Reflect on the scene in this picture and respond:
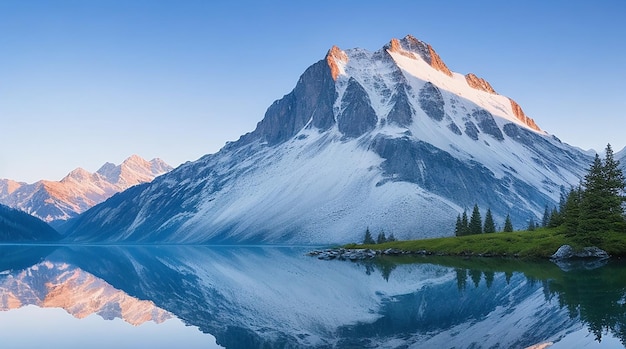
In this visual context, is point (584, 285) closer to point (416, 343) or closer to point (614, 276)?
point (614, 276)

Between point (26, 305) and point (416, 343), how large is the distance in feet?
107

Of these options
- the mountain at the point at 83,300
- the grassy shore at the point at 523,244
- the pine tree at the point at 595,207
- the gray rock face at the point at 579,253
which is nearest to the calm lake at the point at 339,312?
the mountain at the point at 83,300

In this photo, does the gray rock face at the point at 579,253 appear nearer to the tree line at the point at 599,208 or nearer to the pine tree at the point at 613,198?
the tree line at the point at 599,208

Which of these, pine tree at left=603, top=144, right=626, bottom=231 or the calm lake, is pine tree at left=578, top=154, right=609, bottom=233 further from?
the calm lake

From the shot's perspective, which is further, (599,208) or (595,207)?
(595,207)

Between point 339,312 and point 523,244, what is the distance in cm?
5741

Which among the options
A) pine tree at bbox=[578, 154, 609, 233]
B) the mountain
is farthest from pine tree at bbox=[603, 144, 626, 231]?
the mountain

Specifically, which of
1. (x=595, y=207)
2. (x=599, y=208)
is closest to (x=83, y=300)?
(x=595, y=207)

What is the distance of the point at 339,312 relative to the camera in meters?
35.5

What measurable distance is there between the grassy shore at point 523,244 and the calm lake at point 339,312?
15793mm

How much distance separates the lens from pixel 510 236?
303 feet

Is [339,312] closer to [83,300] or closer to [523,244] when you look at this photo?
[83,300]

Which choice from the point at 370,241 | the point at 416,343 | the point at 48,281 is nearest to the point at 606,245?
the point at 416,343

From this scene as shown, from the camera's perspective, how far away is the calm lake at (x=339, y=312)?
2608cm
